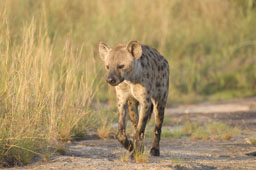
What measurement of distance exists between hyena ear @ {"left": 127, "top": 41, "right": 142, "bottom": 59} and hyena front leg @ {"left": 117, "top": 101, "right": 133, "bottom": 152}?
1.68 feet

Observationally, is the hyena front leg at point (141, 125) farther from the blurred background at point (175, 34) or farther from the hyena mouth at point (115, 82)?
the blurred background at point (175, 34)

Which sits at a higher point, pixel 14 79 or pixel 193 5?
pixel 193 5

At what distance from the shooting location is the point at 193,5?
47.1 ft

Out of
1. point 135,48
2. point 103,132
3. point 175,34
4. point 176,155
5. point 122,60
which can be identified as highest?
point 175,34

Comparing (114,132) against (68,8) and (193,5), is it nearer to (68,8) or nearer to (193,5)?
(68,8)

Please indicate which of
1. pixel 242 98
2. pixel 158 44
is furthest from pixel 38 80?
pixel 158 44

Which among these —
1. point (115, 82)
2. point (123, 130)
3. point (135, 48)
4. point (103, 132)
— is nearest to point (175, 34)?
point (103, 132)

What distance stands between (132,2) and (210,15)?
1978 millimetres

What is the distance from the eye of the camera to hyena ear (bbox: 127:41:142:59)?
562cm

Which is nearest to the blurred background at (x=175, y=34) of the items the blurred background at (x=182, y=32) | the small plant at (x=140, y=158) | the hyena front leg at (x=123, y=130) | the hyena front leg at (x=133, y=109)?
the blurred background at (x=182, y=32)

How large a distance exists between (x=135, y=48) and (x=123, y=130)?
0.82m

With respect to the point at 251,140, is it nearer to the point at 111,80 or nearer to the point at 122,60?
the point at 122,60

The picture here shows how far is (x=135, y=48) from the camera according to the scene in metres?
5.65

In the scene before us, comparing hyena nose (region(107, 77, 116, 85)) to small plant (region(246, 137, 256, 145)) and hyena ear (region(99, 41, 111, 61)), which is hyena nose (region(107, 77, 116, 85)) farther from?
small plant (region(246, 137, 256, 145))
